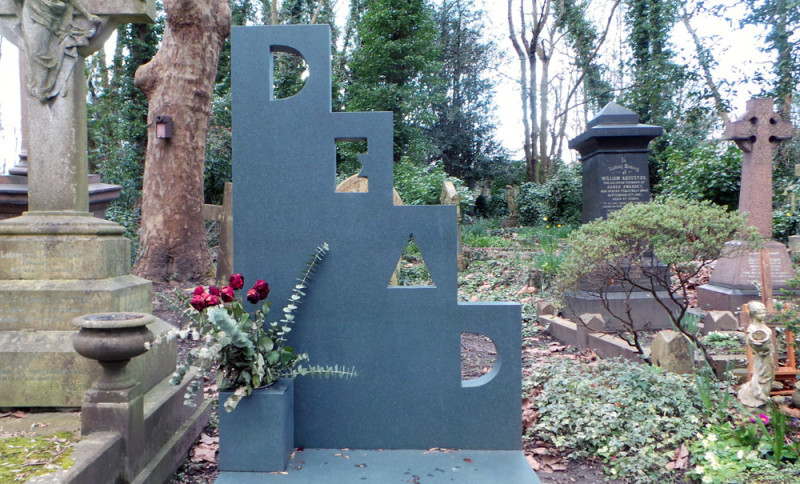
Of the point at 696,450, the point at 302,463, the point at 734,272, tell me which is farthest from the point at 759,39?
the point at 302,463

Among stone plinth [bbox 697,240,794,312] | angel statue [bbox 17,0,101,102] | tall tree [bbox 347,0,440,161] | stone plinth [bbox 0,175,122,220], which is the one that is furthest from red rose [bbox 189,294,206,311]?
tall tree [bbox 347,0,440,161]

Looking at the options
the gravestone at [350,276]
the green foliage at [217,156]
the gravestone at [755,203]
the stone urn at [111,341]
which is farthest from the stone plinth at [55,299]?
the green foliage at [217,156]

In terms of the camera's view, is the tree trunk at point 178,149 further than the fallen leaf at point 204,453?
Yes

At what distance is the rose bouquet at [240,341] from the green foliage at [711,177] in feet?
34.9

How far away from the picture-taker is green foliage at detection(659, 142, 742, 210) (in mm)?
12047

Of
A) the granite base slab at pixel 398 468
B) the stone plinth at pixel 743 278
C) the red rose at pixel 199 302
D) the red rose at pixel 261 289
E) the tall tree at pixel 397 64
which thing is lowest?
the granite base slab at pixel 398 468

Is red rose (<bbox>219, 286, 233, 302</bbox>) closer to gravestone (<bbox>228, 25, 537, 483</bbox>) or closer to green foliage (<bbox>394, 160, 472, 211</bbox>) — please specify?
gravestone (<bbox>228, 25, 537, 483</bbox>)

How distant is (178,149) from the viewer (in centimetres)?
814

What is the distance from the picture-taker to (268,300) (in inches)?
129

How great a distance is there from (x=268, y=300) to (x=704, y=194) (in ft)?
39.4

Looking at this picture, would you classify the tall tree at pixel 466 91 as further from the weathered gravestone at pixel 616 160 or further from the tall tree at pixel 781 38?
the weathered gravestone at pixel 616 160

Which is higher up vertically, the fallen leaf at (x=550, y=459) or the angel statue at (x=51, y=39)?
the angel statue at (x=51, y=39)

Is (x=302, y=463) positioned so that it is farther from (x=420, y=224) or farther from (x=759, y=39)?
(x=759, y=39)

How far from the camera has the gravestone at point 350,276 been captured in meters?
3.26
